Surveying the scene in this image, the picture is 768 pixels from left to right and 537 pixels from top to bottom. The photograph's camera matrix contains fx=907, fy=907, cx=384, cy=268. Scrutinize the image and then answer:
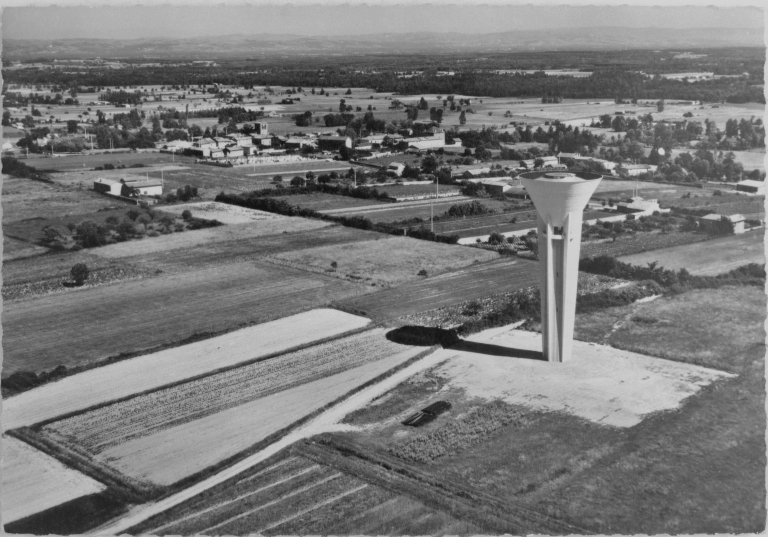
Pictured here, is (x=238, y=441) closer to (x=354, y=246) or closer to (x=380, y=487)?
(x=380, y=487)

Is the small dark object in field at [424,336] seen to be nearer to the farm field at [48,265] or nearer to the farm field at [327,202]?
the farm field at [48,265]

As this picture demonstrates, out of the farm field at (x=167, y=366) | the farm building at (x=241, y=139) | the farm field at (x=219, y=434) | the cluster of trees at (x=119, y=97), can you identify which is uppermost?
the cluster of trees at (x=119, y=97)

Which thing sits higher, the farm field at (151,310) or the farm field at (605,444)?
the farm field at (151,310)

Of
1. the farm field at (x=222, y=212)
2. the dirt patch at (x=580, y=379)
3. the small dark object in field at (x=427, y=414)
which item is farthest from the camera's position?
the farm field at (x=222, y=212)

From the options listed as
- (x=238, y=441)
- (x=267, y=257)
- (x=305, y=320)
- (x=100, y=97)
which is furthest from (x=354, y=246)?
(x=100, y=97)

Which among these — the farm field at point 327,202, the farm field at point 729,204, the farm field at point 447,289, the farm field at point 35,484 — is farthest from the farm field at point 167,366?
the farm field at point 729,204

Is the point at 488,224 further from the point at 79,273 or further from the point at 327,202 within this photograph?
the point at 79,273

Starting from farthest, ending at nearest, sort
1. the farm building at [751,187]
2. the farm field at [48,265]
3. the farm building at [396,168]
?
1. the farm building at [396,168]
2. the farm building at [751,187]
3. the farm field at [48,265]

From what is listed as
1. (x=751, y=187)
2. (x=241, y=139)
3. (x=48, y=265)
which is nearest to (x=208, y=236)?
(x=48, y=265)
